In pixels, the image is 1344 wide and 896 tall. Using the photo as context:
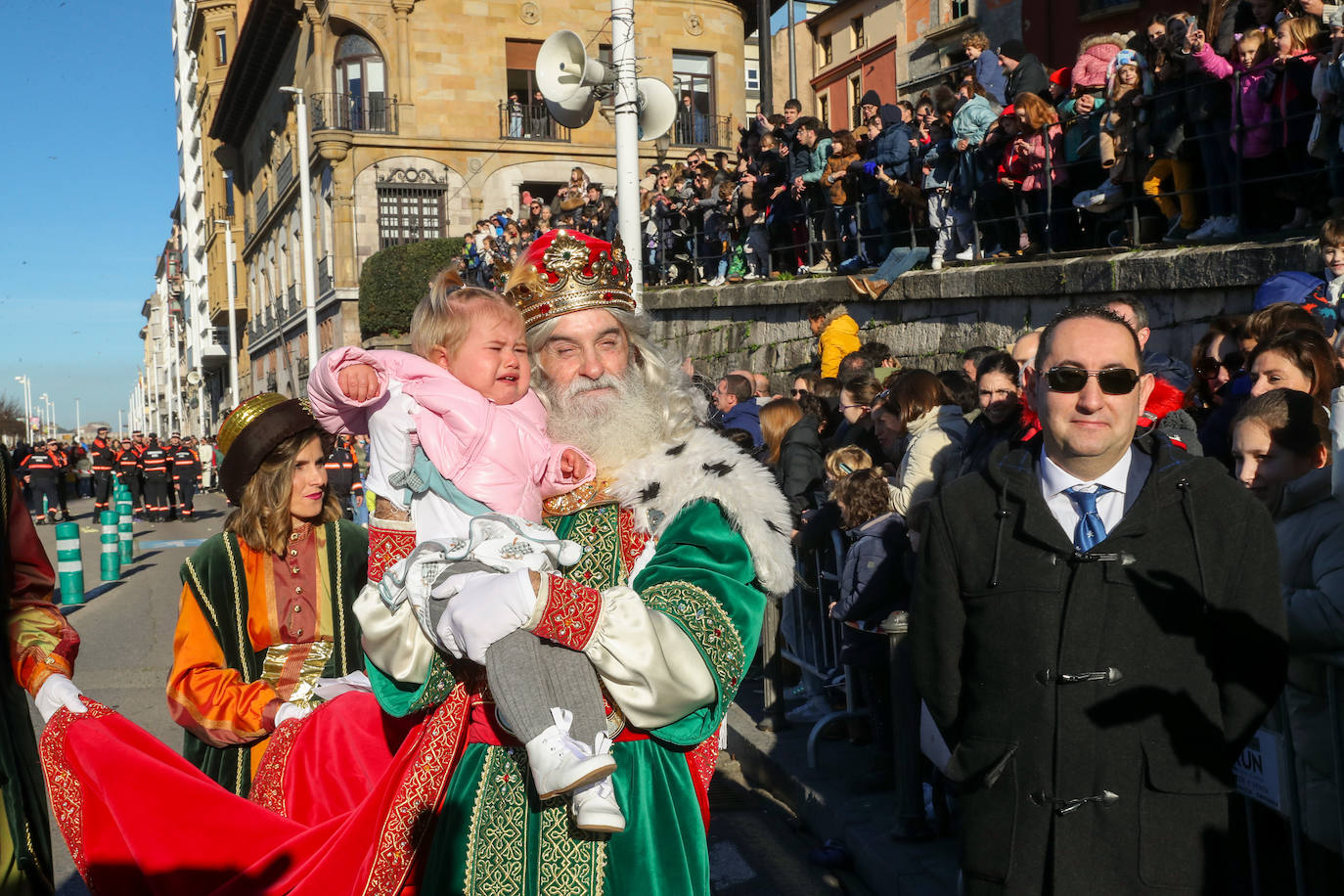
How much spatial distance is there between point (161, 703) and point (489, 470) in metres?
7.44

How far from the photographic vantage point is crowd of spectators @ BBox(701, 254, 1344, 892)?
3.34 m

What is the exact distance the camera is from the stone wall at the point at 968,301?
784cm

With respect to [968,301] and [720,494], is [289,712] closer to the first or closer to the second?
[720,494]

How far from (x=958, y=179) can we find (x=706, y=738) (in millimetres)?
8985

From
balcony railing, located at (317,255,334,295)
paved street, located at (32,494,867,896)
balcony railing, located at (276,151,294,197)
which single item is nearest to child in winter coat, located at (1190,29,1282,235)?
paved street, located at (32,494,867,896)

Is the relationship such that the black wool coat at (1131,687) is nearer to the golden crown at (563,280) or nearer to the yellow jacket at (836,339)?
the golden crown at (563,280)

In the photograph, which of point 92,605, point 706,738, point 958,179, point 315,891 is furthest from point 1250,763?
point 92,605

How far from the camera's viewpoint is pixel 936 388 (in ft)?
21.7

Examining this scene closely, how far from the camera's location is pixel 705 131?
117 ft

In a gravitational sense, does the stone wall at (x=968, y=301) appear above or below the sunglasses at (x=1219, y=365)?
above

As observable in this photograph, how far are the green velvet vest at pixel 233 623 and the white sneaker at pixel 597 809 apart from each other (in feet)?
5.83

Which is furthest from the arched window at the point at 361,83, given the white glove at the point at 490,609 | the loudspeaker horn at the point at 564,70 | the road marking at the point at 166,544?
the white glove at the point at 490,609

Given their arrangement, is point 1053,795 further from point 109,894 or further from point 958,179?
point 958,179

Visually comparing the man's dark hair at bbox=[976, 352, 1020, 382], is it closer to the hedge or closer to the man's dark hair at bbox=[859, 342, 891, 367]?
the man's dark hair at bbox=[859, 342, 891, 367]
